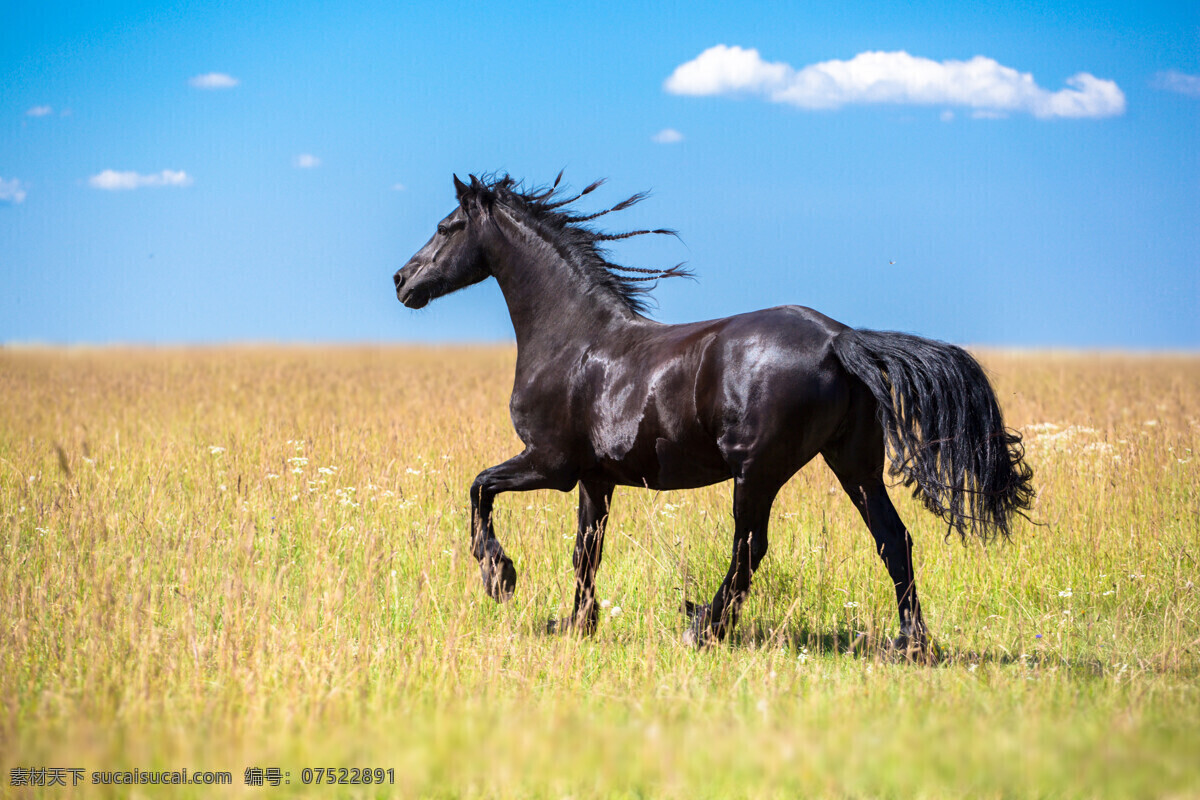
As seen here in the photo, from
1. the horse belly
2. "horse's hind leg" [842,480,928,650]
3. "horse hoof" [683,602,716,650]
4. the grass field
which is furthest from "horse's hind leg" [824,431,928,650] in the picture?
"horse hoof" [683,602,716,650]

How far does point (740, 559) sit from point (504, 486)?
1527 mm

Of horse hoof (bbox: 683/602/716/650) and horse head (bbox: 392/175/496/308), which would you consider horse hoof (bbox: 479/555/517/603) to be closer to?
horse hoof (bbox: 683/602/716/650)

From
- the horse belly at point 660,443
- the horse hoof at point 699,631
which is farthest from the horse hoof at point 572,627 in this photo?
the horse belly at point 660,443

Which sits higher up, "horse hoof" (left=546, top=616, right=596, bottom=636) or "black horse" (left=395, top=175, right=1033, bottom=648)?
"black horse" (left=395, top=175, right=1033, bottom=648)

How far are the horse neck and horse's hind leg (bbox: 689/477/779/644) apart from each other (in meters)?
1.51

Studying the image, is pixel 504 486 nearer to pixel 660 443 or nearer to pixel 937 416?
pixel 660 443

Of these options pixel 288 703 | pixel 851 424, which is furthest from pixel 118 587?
pixel 851 424

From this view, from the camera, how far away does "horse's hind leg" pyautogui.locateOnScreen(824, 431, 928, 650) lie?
5086 millimetres

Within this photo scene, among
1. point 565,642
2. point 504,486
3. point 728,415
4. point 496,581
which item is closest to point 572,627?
point 496,581

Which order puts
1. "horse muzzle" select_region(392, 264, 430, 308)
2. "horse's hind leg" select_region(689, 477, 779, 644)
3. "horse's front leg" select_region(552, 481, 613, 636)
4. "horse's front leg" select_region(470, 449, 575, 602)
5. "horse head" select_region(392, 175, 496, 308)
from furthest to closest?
1. "horse muzzle" select_region(392, 264, 430, 308)
2. "horse head" select_region(392, 175, 496, 308)
3. "horse's front leg" select_region(470, 449, 575, 602)
4. "horse's front leg" select_region(552, 481, 613, 636)
5. "horse's hind leg" select_region(689, 477, 779, 644)

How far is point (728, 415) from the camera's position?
16.0ft

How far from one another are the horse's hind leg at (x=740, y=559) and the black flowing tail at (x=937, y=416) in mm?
761

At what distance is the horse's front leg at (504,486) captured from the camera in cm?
550

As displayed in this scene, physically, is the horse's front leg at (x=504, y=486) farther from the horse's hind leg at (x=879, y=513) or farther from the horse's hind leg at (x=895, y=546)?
the horse's hind leg at (x=895, y=546)
